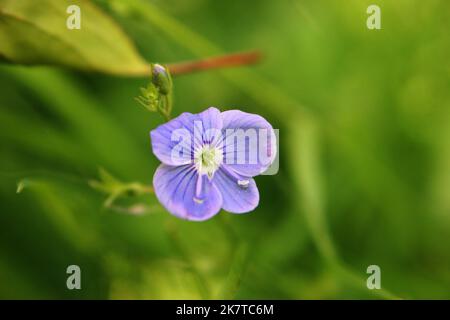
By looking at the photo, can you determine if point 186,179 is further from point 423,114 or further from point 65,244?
point 423,114

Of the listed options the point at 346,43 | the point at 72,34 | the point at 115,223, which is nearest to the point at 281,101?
the point at 346,43

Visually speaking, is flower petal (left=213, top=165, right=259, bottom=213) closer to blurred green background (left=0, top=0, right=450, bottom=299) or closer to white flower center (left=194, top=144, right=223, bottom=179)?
white flower center (left=194, top=144, right=223, bottom=179)

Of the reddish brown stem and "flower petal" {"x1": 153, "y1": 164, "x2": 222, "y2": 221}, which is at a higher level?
the reddish brown stem

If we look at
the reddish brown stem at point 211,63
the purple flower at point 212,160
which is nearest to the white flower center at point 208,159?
the purple flower at point 212,160

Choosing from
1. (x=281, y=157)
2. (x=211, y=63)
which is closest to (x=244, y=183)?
(x=211, y=63)

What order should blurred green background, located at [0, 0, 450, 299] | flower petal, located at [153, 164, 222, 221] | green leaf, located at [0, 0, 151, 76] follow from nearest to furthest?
flower petal, located at [153, 164, 222, 221]
green leaf, located at [0, 0, 151, 76]
blurred green background, located at [0, 0, 450, 299]

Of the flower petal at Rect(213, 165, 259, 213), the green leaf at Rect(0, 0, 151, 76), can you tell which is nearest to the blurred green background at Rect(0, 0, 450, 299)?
the green leaf at Rect(0, 0, 151, 76)

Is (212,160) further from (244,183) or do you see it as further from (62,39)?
(62,39)
